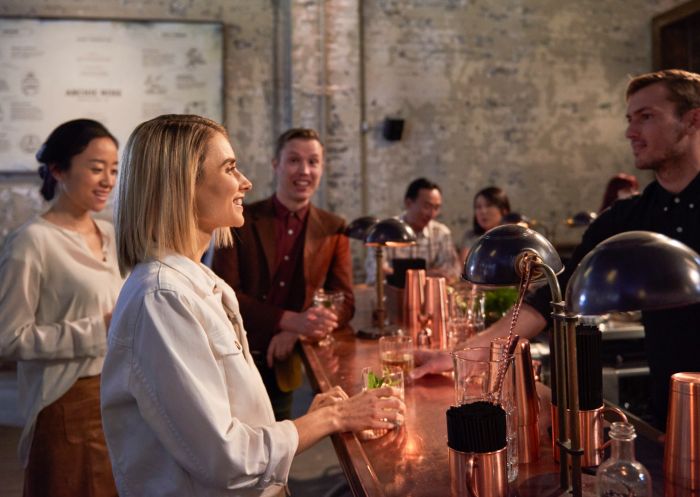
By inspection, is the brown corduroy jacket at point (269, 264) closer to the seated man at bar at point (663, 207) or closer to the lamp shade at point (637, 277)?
the seated man at bar at point (663, 207)

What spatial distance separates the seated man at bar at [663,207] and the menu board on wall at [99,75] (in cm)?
523

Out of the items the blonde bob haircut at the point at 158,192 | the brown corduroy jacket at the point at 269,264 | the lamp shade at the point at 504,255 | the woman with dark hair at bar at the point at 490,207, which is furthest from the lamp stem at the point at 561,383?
the woman with dark hair at bar at the point at 490,207

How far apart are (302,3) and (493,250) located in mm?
6242

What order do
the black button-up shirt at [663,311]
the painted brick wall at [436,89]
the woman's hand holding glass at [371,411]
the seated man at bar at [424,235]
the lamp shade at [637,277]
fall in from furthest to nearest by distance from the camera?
the painted brick wall at [436,89] → the seated man at bar at [424,235] → the black button-up shirt at [663,311] → the woman's hand holding glass at [371,411] → the lamp shade at [637,277]

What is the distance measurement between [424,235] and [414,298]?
300cm

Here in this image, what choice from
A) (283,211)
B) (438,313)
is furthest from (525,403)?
(283,211)

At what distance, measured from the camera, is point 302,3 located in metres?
6.90

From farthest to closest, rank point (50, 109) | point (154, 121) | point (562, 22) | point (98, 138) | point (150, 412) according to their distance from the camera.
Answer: point (562, 22) → point (50, 109) → point (98, 138) → point (154, 121) → point (150, 412)

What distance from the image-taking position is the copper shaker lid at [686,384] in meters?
1.21

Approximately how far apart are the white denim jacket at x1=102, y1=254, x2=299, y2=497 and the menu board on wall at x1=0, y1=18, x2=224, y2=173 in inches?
226

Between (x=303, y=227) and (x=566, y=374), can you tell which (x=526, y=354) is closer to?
(x=566, y=374)

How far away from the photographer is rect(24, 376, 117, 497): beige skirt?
2266 mm

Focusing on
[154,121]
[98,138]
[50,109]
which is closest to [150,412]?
[154,121]

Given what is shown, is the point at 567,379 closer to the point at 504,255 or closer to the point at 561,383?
the point at 561,383
